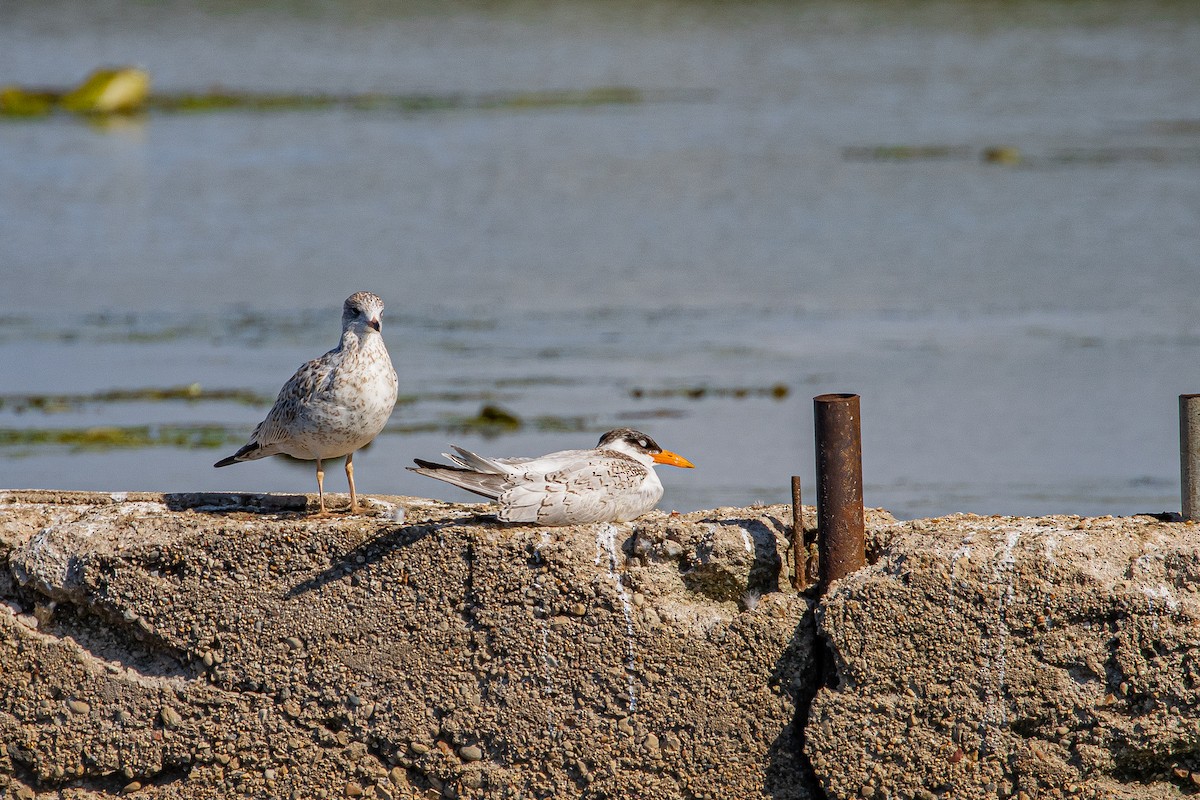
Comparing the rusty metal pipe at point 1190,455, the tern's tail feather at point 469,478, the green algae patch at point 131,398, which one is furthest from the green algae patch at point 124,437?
the rusty metal pipe at point 1190,455

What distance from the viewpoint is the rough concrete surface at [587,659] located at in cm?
436

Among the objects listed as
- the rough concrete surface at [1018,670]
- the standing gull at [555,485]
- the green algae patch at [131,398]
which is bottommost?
the rough concrete surface at [1018,670]

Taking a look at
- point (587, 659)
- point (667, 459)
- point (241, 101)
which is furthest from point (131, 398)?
point (241, 101)

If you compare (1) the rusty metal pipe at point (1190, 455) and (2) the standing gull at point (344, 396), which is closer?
(1) the rusty metal pipe at point (1190, 455)

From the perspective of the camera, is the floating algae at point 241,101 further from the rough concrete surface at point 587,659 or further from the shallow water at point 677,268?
the rough concrete surface at point 587,659

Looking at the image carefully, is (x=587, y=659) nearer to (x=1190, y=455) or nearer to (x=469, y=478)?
(x=469, y=478)

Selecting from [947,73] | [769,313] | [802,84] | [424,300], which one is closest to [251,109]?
[802,84]

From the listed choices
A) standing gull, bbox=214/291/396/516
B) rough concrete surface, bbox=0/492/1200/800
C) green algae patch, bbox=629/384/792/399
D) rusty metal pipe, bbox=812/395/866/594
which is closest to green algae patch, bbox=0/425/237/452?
green algae patch, bbox=629/384/792/399

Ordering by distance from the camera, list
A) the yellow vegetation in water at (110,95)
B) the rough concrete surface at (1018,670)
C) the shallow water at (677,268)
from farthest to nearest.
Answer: the yellow vegetation in water at (110,95)
the shallow water at (677,268)
the rough concrete surface at (1018,670)

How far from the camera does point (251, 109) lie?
2797 centimetres

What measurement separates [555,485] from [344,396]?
2.45ft

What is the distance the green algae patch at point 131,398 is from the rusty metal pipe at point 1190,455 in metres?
7.00

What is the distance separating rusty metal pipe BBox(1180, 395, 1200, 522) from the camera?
4527mm

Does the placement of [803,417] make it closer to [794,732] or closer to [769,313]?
[769,313]
